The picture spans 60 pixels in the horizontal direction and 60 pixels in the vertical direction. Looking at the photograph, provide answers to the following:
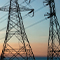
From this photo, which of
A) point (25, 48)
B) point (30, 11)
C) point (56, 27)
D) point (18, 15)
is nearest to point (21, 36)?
point (25, 48)

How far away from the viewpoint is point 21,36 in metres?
29.0

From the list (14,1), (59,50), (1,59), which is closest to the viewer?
(1,59)

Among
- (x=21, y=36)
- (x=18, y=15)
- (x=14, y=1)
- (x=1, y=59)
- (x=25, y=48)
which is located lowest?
(x=1, y=59)

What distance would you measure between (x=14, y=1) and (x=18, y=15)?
330 cm

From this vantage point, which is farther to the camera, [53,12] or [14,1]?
[53,12]

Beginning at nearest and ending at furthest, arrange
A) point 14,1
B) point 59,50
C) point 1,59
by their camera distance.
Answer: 1. point 1,59
2. point 14,1
3. point 59,50

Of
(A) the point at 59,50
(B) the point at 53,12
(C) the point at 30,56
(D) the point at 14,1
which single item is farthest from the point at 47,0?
(C) the point at 30,56

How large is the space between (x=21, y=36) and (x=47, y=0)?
44.2 ft

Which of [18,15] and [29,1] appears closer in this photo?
[18,15]

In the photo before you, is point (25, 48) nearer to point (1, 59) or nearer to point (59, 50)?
point (1, 59)

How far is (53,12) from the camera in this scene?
36500mm

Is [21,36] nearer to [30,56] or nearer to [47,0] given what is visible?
[30,56]

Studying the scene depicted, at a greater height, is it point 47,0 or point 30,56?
point 47,0

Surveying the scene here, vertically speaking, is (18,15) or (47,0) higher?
(47,0)
